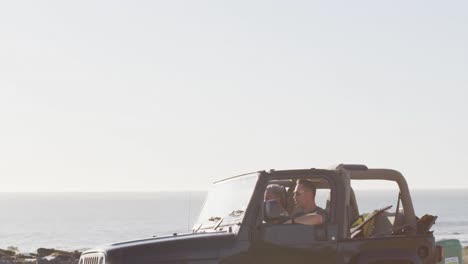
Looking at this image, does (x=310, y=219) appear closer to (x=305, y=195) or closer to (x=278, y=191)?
(x=305, y=195)

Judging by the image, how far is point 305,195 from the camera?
11180 millimetres

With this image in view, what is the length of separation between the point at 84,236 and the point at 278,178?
394 ft

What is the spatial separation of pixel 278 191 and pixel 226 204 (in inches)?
22.7

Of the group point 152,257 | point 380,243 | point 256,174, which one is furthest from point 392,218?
point 152,257

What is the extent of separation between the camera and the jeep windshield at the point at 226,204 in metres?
10.9

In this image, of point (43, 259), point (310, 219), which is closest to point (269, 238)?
point (310, 219)

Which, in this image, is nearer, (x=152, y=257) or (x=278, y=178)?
(x=152, y=257)

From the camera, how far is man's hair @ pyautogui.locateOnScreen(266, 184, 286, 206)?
11.0 metres

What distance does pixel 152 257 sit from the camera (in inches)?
402

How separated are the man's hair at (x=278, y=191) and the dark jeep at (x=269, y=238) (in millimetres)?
82

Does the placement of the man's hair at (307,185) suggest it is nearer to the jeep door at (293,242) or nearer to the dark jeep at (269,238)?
the dark jeep at (269,238)

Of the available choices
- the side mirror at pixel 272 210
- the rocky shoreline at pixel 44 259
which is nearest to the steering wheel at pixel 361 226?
the side mirror at pixel 272 210

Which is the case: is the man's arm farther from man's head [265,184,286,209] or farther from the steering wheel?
the steering wheel

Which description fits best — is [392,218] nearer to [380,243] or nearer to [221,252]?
[380,243]
